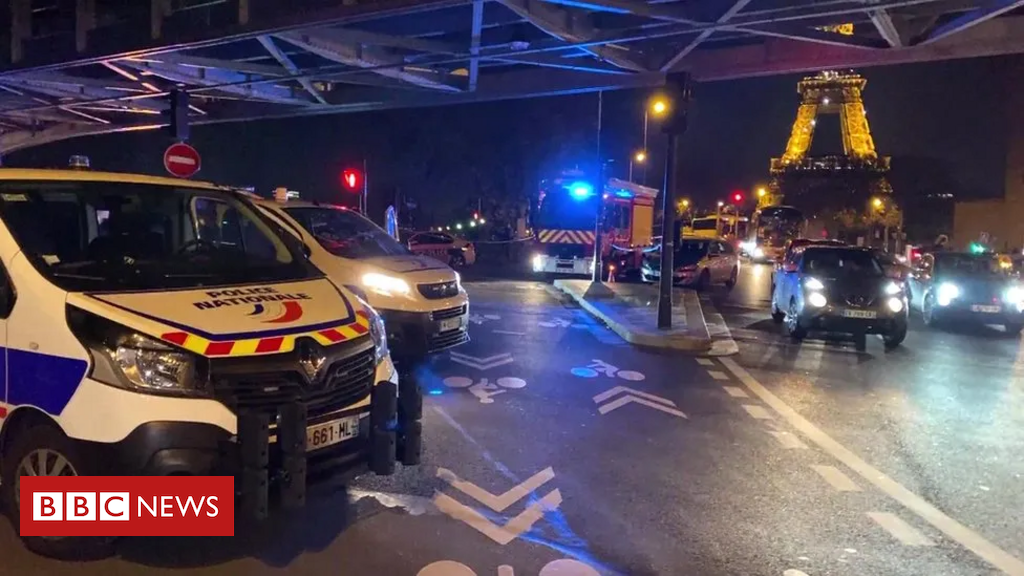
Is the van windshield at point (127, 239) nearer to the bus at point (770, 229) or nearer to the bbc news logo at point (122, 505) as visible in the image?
the bbc news logo at point (122, 505)

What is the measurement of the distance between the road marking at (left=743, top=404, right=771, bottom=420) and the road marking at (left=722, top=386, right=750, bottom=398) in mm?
461

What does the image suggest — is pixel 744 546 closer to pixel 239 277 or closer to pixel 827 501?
pixel 827 501

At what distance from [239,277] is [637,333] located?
28.1 ft

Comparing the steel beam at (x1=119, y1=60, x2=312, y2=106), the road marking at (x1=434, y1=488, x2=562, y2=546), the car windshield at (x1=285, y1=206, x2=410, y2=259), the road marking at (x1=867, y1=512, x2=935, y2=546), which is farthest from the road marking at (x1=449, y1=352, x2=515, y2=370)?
the steel beam at (x1=119, y1=60, x2=312, y2=106)

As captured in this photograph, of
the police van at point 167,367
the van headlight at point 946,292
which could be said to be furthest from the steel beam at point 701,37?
the police van at point 167,367

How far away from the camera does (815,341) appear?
13617 millimetres

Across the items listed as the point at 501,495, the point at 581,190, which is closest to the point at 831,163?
the point at 581,190

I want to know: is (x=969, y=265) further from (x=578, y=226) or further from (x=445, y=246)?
(x=445, y=246)

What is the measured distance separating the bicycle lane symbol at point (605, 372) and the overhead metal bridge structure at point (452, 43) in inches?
183

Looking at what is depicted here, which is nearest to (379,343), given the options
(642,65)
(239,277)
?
(239,277)

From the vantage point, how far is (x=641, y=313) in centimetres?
1528

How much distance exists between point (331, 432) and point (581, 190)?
22191mm

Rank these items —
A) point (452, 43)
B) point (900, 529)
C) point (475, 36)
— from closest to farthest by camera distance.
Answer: point (900, 529) < point (475, 36) < point (452, 43)

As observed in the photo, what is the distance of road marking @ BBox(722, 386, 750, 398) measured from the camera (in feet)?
29.9
